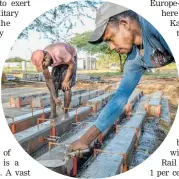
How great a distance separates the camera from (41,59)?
6.63ft

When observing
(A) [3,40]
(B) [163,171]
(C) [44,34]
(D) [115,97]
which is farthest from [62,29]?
(B) [163,171]

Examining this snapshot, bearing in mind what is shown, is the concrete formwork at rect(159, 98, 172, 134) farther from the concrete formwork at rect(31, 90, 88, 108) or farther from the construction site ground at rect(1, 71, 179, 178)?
the concrete formwork at rect(31, 90, 88, 108)

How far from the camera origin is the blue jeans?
6.46ft

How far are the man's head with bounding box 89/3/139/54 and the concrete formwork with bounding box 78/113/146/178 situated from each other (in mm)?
391

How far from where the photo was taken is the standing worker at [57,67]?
202 cm

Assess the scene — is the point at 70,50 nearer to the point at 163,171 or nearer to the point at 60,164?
the point at 60,164

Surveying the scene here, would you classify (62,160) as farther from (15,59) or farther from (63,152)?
(15,59)

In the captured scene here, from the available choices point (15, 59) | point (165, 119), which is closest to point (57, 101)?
point (15, 59)

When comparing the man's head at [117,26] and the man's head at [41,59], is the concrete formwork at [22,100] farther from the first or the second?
the man's head at [117,26]

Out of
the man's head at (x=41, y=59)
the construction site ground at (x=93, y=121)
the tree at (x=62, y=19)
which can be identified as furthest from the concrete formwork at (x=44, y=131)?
the tree at (x=62, y=19)

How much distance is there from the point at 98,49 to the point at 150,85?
0.30 meters

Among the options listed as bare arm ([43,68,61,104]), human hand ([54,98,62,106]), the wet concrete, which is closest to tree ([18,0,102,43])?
bare arm ([43,68,61,104])

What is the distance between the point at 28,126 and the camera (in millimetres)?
2137

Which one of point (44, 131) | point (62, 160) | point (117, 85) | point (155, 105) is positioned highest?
point (117, 85)
